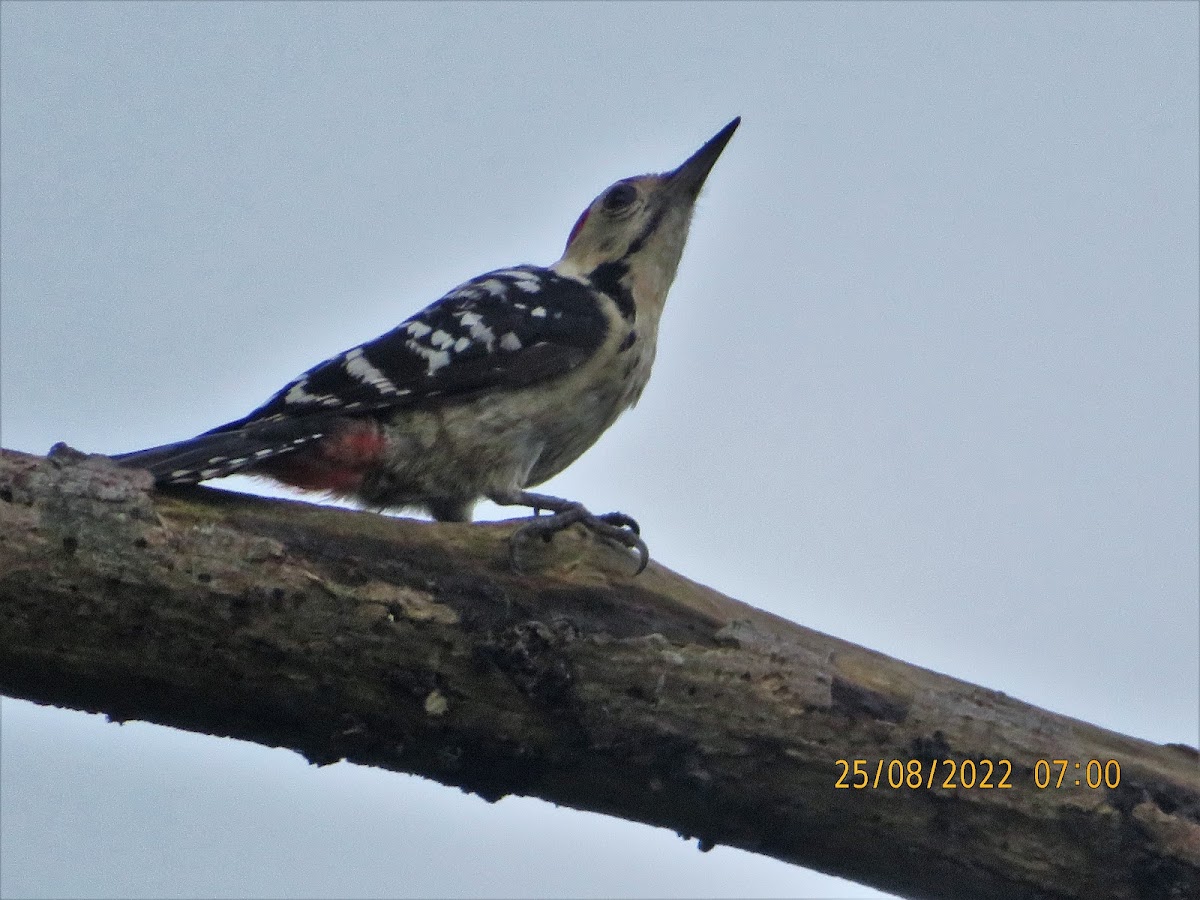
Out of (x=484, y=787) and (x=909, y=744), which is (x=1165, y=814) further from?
(x=484, y=787)

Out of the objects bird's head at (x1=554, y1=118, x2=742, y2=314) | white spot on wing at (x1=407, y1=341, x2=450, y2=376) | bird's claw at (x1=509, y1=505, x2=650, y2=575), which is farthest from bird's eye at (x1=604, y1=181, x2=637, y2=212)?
bird's claw at (x1=509, y1=505, x2=650, y2=575)

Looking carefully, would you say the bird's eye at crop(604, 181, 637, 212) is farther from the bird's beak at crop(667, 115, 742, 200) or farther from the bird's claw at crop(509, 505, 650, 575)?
the bird's claw at crop(509, 505, 650, 575)

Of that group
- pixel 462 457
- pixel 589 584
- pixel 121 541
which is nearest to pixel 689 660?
pixel 589 584

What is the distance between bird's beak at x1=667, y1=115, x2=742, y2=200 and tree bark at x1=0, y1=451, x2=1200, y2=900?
319 cm

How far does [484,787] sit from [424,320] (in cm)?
240

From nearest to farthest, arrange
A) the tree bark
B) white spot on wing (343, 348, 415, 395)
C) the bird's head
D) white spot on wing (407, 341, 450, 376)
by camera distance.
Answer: the tree bark
white spot on wing (343, 348, 415, 395)
white spot on wing (407, 341, 450, 376)
the bird's head

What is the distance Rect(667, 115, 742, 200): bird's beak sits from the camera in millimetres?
6258

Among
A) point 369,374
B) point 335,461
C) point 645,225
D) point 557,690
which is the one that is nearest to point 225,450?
point 335,461

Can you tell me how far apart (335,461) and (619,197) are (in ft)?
7.68

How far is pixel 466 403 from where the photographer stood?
4.84 meters
